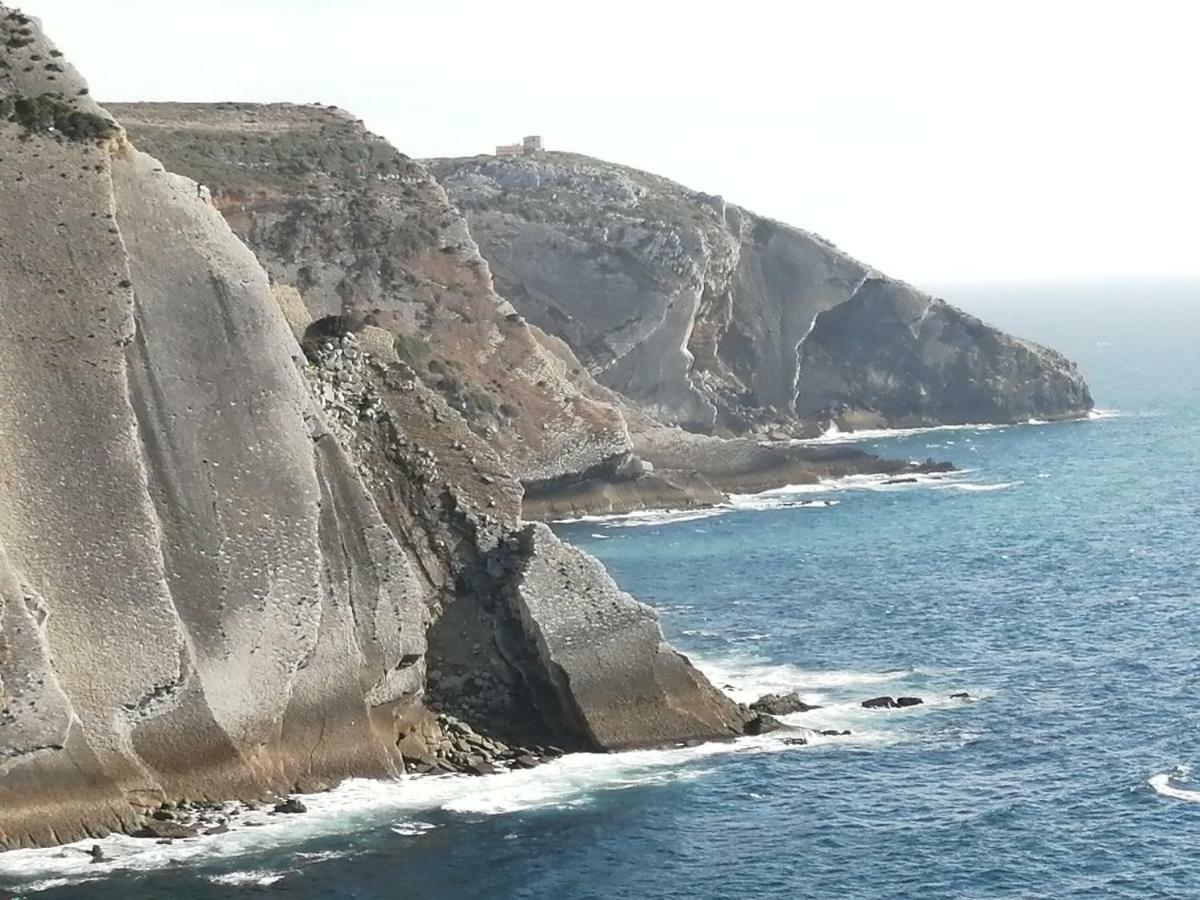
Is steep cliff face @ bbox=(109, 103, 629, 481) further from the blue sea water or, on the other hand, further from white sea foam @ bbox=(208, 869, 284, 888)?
white sea foam @ bbox=(208, 869, 284, 888)

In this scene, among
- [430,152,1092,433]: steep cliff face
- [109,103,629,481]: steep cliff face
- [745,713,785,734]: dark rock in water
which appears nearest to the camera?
[745,713,785,734]: dark rock in water

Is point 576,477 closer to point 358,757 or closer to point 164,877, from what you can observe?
point 358,757

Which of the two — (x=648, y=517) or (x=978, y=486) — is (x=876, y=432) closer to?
(x=978, y=486)

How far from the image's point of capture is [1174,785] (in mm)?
58000

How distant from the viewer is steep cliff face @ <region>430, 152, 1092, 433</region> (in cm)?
15762

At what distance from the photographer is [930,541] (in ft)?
349

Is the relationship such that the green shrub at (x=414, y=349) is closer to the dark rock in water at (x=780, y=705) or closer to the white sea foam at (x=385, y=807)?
the dark rock in water at (x=780, y=705)

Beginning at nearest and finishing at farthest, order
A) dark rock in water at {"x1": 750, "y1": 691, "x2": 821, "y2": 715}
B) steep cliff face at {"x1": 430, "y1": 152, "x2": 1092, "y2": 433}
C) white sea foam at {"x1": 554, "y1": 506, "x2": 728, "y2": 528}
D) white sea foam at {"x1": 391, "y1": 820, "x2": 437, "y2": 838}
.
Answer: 1. white sea foam at {"x1": 391, "y1": 820, "x2": 437, "y2": 838}
2. dark rock in water at {"x1": 750, "y1": 691, "x2": 821, "y2": 715}
3. white sea foam at {"x1": 554, "y1": 506, "x2": 728, "y2": 528}
4. steep cliff face at {"x1": 430, "y1": 152, "x2": 1092, "y2": 433}

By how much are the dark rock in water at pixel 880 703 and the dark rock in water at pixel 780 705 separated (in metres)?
1.90

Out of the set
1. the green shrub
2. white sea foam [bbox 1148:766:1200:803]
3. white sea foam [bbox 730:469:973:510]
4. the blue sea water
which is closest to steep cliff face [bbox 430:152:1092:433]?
white sea foam [bbox 730:469:973:510]

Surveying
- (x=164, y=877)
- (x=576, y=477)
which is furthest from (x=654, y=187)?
(x=164, y=877)

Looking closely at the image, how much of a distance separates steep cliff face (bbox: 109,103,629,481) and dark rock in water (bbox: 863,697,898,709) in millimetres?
46462

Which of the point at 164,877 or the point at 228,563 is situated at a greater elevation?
the point at 228,563

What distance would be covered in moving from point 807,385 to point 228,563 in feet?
394
